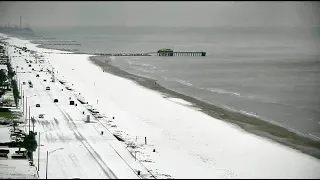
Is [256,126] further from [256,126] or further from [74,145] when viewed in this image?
[74,145]

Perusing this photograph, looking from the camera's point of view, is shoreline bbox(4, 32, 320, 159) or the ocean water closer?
shoreline bbox(4, 32, 320, 159)

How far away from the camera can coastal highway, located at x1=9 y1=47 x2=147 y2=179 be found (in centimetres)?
2741

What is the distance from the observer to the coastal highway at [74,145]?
89.9 ft

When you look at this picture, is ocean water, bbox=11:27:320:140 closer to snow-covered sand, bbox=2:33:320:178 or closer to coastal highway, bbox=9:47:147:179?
snow-covered sand, bbox=2:33:320:178

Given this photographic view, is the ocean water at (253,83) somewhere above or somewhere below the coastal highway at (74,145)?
above

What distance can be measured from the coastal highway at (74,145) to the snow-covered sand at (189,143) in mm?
1165

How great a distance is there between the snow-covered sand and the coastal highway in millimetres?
1165

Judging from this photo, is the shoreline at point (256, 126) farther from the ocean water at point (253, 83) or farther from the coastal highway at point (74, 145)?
the coastal highway at point (74, 145)

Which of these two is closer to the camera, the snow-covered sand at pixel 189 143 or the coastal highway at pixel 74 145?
the coastal highway at pixel 74 145

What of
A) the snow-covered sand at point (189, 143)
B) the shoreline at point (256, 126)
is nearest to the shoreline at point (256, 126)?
Result: the shoreline at point (256, 126)

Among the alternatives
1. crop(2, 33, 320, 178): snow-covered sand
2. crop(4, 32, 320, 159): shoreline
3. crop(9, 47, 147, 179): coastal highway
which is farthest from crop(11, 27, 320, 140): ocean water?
crop(9, 47, 147, 179): coastal highway

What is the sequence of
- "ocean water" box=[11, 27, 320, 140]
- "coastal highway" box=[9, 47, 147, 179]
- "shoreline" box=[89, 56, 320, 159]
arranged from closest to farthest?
"coastal highway" box=[9, 47, 147, 179] < "shoreline" box=[89, 56, 320, 159] < "ocean water" box=[11, 27, 320, 140]

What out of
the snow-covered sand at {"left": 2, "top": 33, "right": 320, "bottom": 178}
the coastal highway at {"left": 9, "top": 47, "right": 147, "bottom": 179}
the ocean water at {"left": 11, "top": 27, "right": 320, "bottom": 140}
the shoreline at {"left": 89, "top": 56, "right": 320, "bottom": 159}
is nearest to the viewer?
the coastal highway at {"left": 9, "top": 47, "right": 147, "bottom": 179}

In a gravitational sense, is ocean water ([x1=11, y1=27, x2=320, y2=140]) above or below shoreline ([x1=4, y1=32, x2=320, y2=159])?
above
